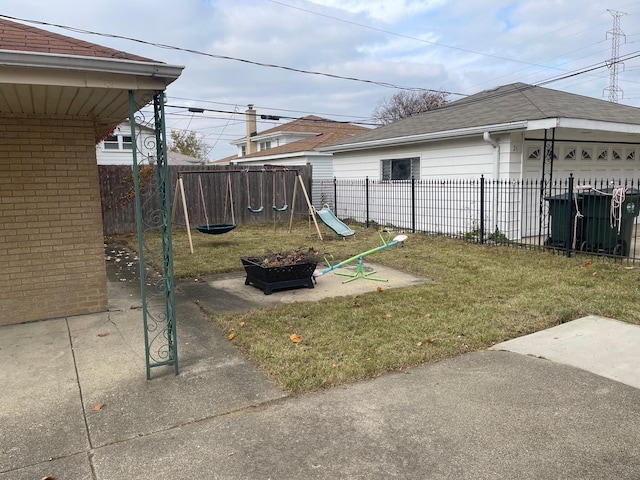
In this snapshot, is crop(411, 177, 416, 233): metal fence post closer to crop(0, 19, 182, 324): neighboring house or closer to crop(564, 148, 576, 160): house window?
crop(564, 148, 576, 160): house window

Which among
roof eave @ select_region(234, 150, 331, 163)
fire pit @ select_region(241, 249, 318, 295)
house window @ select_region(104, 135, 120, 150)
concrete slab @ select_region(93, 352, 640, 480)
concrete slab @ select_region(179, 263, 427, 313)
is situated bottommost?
concrete slab @ select_region(93, 352, 640, 480)

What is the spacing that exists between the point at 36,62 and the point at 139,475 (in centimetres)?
271

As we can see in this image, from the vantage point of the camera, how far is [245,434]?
301 centimetres

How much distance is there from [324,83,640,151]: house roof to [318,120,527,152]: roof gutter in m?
0.04

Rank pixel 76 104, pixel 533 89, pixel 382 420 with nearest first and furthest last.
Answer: pixel 382 420 < pixel 76 104 < pixel 533 89

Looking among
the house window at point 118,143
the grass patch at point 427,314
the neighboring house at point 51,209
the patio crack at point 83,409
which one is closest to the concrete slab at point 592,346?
the grass patch at point 427,314

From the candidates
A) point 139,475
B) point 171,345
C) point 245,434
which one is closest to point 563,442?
point 245,434

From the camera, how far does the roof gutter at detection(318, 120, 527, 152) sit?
9917 millimetres

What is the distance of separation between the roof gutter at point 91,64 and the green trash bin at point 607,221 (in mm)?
7332

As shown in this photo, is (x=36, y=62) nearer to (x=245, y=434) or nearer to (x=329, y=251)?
(x=245, y=434)

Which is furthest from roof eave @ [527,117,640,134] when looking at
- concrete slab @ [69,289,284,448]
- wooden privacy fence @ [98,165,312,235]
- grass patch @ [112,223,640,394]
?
concrete slab @ [69,289,284,448]

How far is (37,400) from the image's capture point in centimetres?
347

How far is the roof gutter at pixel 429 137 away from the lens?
9.92 meters

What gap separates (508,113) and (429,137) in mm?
1982
